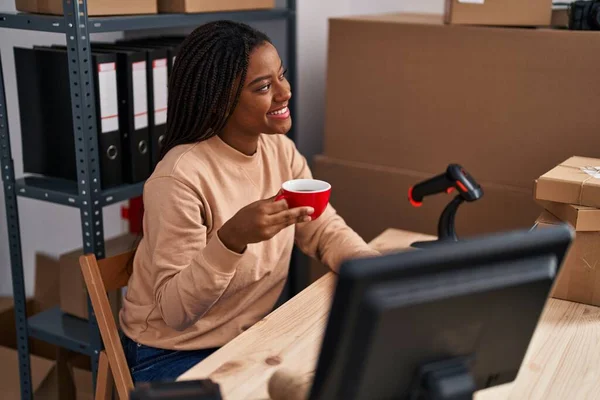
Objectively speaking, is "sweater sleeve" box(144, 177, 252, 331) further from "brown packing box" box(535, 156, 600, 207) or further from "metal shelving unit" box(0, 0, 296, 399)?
"brown packing box" box(535, 156, 600, 207)

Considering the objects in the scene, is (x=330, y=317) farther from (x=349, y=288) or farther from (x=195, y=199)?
(x=195, y=199)

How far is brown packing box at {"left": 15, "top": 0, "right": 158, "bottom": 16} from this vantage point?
4.91ft

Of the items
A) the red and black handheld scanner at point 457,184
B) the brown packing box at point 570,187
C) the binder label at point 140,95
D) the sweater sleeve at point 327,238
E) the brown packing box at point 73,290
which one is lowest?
the brown packing box at point 73,290

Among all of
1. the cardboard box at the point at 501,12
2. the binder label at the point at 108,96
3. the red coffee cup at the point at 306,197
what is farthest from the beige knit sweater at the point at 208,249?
the cardboard box at the point at 501,12

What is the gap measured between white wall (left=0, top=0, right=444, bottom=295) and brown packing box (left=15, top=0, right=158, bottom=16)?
471 mm

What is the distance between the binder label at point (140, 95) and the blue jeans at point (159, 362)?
0.57m

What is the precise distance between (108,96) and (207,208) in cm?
46

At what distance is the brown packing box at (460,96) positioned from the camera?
5.41 feet

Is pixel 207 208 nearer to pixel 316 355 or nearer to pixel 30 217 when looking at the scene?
pixel 316 355

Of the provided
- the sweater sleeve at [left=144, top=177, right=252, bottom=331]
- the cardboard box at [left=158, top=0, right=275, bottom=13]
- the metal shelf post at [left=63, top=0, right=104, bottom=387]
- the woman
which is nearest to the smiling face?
the woman

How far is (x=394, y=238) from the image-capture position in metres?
1.68

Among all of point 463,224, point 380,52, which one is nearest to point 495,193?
point 463,224

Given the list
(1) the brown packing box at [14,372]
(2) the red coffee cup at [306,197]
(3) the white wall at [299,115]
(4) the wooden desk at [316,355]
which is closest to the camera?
(4) the wooden desk at [316,355]

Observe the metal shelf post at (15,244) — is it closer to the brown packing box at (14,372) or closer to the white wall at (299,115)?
the brown packing box at (14,372)
